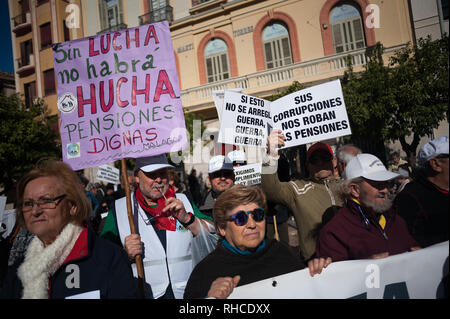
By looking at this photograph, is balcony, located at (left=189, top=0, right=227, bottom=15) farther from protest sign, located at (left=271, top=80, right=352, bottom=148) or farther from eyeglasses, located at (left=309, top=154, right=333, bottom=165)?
eyeglasses, located at (left=309, top=154, right=333, bottom=165)

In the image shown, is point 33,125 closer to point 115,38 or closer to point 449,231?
point 115,38

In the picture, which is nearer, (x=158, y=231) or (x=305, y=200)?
(x=158, y=231)

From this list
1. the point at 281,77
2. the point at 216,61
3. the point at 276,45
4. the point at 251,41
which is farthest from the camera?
the point at 216,61

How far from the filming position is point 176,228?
7.70ft

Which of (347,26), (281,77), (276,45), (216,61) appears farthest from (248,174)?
(216,61)

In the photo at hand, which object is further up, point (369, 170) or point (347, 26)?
point (347, 26)

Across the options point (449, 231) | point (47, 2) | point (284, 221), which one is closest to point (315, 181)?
point (449, 231)

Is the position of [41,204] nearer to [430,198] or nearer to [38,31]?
[430,198]

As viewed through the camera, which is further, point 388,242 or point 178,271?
point 178,271

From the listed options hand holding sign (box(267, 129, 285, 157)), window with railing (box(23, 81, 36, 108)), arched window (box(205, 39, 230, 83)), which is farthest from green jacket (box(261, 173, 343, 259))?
arched window (box(205, 39, 230, 83))

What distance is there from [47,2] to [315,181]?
3891mm

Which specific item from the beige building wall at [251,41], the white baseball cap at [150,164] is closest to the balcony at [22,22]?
the white baseball cap at [150,164]

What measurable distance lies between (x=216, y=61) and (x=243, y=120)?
11902 mm

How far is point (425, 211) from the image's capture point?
169 centimetres
